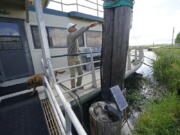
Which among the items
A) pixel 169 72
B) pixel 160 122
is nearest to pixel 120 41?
pixel 160 122

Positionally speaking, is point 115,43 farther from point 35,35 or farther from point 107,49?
point 35,35

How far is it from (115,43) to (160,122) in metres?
1.72

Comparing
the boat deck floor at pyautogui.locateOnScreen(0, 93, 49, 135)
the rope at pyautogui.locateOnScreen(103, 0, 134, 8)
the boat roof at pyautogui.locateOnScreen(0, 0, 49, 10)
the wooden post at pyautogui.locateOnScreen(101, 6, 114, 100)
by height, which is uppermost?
the boat roof at pyautogui.locateOnScreen(0, 0, 49, 10)

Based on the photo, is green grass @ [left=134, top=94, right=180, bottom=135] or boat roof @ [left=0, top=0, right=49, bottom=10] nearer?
green grass @ [left=134, top=94, right=180, bottom=135]


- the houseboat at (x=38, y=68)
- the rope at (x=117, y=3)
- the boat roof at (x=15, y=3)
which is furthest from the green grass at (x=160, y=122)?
the boat roof at (x=15, y=3)

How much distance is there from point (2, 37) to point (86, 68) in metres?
2.96

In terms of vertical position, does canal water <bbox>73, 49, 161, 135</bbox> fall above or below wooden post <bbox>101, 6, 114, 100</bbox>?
below

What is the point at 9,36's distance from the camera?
298 cm

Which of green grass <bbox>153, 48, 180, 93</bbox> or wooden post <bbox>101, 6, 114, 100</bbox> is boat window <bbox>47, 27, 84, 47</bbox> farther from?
green grass <bbox>153, 48, 180, 93</bbox>

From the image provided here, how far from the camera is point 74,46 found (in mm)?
2279

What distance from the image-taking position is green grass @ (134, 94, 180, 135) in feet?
5.92

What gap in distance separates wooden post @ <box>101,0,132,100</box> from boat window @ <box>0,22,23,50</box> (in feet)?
9.41

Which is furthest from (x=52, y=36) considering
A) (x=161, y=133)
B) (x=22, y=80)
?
(x=161, y=133)

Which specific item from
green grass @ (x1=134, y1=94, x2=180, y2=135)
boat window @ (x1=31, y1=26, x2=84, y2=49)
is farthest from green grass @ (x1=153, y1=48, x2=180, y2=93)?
boat window @ (x1=31, y1=26, x2=84, y2=49)
